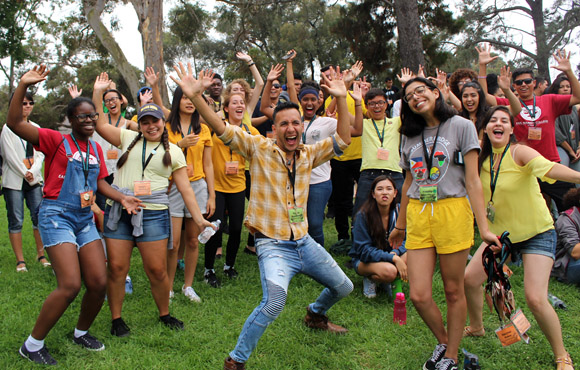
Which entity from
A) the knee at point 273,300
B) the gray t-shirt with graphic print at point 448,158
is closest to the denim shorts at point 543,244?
the gray t-shirt with graphic print at point 448,158

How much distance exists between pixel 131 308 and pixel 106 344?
2.67ft

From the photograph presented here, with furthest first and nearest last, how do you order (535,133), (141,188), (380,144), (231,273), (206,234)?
(380,144) → (231,273) → (535,133) → (141,188) → (206,234)

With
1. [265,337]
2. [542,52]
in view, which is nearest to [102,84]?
[265,337]

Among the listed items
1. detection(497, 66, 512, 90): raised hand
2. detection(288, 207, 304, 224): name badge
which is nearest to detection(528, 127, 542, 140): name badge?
detection(497, 66, 512, 90): raised hand

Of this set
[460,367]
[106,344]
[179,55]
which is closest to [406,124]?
[460,367]

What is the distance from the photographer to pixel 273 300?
3426mm

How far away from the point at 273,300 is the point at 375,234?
2.19m

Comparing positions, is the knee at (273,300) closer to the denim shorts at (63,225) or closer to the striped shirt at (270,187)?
the striped shirt at (270,187)

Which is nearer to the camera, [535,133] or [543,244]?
[543,244]

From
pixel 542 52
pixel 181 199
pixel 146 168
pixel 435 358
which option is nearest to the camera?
pixel 435 358

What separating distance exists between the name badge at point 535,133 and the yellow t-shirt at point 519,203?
2444 millimetres

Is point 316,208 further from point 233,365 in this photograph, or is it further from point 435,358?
point 233,365

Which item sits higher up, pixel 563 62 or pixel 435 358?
pixel 563 62

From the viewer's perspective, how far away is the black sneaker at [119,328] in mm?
4332
